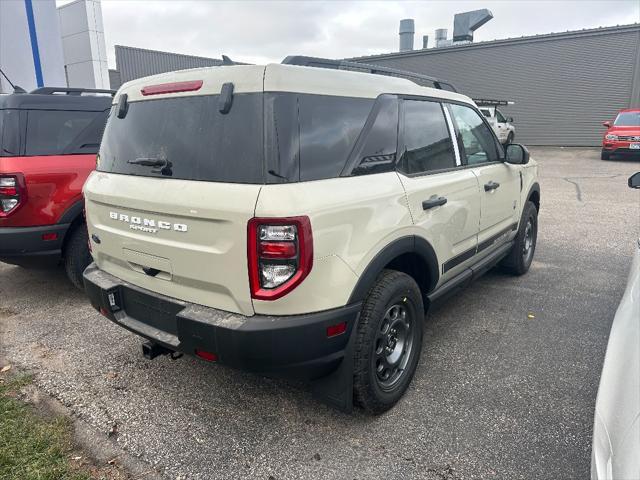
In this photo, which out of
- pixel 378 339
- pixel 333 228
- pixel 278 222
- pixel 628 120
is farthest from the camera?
pixel 628 120

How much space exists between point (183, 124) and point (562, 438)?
2.64m

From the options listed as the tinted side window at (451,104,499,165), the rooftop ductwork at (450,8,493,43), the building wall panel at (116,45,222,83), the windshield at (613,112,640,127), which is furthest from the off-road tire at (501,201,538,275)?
the rooftop ductwork at (450,8,493,43)

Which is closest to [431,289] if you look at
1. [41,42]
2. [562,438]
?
[562,438]

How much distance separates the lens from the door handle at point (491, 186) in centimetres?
374

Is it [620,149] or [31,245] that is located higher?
[31,245]

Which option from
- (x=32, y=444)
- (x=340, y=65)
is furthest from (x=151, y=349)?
(x=340, y=65)

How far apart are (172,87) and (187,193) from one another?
65 centimetres

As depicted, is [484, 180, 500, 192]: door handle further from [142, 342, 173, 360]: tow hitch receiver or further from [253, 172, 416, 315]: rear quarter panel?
[142, 342, 173, 360]: tow hitch receiver

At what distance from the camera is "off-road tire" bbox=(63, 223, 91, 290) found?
439cm

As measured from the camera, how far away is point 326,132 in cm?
237

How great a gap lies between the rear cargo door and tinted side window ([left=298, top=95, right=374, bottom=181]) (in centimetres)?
22

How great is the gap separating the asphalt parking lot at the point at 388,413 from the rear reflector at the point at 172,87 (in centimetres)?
187

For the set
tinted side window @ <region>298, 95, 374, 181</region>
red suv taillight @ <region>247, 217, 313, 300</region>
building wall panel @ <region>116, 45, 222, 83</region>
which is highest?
building wall panel @ <region>116, 45, 222, 83</region>

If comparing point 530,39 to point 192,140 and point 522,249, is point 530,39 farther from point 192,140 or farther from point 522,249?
point 192,140
